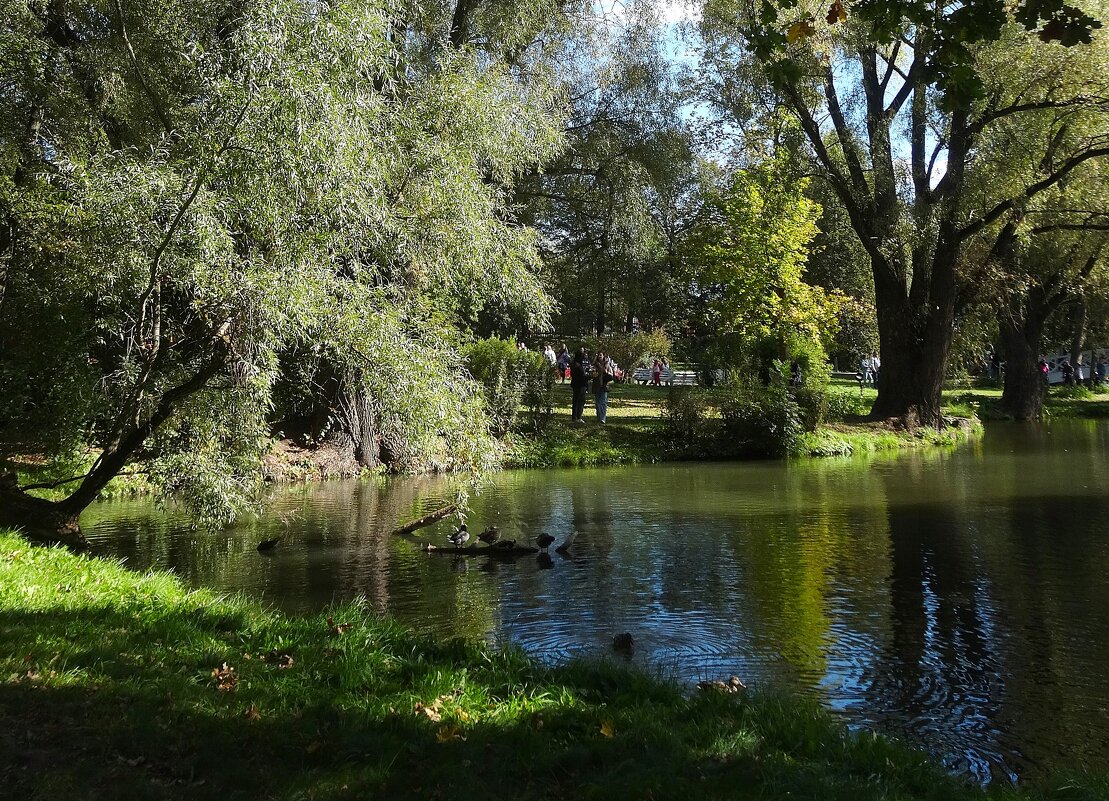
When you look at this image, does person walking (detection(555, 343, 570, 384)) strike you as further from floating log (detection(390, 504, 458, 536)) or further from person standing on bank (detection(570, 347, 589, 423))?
floating log (detection(390, 504, 458, 536))

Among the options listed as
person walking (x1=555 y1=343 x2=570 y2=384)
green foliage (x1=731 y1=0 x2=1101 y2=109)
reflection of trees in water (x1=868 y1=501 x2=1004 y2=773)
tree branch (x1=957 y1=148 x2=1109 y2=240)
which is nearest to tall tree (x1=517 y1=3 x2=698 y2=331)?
person walking (x1=555 y1=343 x2=570 y2=384)

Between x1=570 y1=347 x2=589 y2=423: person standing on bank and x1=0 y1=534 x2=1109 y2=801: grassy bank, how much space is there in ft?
59.4

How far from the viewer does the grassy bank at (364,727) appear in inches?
163

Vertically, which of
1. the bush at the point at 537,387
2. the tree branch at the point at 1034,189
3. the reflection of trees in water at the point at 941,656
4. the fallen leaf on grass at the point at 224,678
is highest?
the tree branch at the point at 1034,189

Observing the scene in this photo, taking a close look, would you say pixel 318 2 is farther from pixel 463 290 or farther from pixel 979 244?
pixel 979 244

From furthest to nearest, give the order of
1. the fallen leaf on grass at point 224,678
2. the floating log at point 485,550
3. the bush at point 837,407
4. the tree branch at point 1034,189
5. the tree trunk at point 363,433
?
the bush at point 837,407 → the tree branch at point 1034,189 → the tree trunk at point 363,433 → the floating log at point 485,550 → the fallen leaf on grass at point 224,678

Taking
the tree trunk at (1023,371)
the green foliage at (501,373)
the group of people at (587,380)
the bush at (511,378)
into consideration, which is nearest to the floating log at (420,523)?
the bush at (511,378)

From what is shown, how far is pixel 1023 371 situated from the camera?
34.5m

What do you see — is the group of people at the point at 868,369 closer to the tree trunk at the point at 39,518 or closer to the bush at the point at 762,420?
the bush at the point at 762,420

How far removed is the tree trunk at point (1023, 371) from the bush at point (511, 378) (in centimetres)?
2000

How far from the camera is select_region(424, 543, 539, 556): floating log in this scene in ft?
38.1

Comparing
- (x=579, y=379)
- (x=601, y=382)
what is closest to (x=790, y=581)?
(x=579, y=379)

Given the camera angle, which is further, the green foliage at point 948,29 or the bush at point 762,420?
the bush at point 762,420

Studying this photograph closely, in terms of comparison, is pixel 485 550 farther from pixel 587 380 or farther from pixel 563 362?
pixel 563 362
